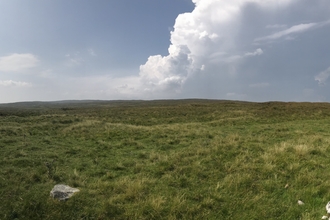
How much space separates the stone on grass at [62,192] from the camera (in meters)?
6.66

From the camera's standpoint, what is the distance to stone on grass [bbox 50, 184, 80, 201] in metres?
6.66

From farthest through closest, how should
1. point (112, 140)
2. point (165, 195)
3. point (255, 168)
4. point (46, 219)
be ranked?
1. point (112, 140)
2. point (255, 168)
3. point (165, 195)
4. point (46, 219)

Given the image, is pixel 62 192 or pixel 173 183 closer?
pixel 62 192

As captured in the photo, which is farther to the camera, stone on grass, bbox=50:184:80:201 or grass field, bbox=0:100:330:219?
stone on grass, bbox=50:184:80:201

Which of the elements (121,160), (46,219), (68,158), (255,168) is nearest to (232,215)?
(255,168)

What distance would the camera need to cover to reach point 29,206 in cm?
619

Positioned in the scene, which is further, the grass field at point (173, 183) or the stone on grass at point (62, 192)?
the stone on grass at point (62, 192)

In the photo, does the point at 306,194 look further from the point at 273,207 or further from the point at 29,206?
the point at 29,206

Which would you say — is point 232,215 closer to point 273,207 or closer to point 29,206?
point 273,207

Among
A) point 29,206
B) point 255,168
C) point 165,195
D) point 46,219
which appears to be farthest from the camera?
point 255,168

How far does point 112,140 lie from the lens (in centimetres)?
1647

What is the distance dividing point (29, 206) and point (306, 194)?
7.32 meters

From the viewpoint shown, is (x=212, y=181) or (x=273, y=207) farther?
(x=212, y=181)

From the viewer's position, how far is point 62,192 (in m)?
6.83
